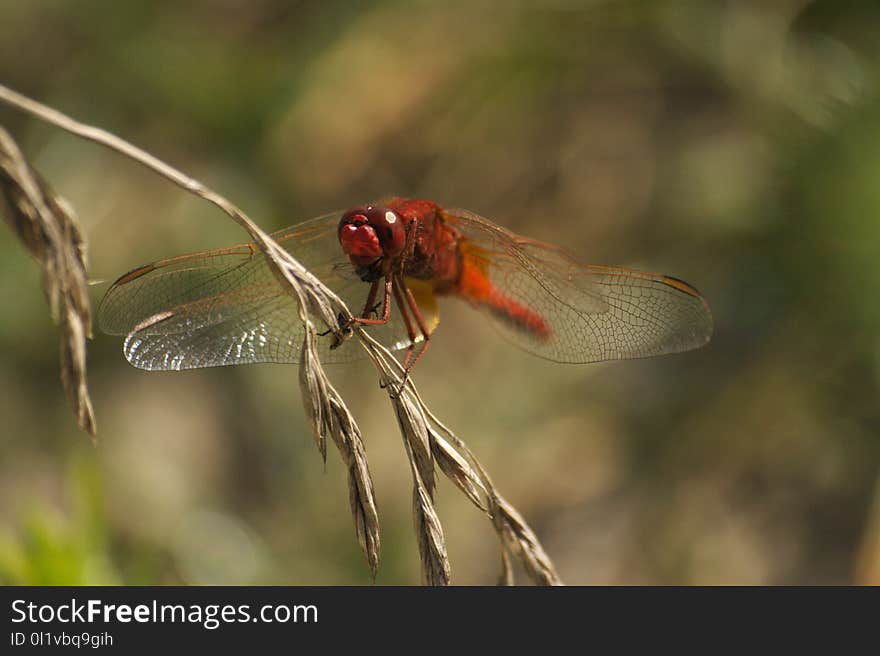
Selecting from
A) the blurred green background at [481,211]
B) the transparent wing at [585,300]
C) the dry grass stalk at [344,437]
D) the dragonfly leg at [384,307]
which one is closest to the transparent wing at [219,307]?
the dragonfly leg at [384,307]

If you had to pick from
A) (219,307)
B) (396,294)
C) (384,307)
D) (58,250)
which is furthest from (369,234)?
(58,250)

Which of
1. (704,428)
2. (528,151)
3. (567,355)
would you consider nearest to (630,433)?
(704,428)

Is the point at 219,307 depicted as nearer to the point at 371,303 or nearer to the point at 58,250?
the point at 371,303

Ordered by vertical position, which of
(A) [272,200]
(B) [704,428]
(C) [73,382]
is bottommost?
(C) [73,382]

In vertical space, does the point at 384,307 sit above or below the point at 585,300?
below

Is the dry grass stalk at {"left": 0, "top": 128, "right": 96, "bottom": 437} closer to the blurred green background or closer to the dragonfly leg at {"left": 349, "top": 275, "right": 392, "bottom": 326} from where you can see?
the dragonfly leg at {"left": 349, "top": 275, "right": 392, "bottom": 326}

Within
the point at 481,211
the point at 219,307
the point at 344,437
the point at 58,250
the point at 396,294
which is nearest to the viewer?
the point at 58,250

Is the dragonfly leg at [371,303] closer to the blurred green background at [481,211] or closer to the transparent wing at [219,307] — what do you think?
the transparent wing at [219,307]

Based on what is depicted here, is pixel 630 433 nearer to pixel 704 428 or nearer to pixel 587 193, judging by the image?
pixel 704 428
